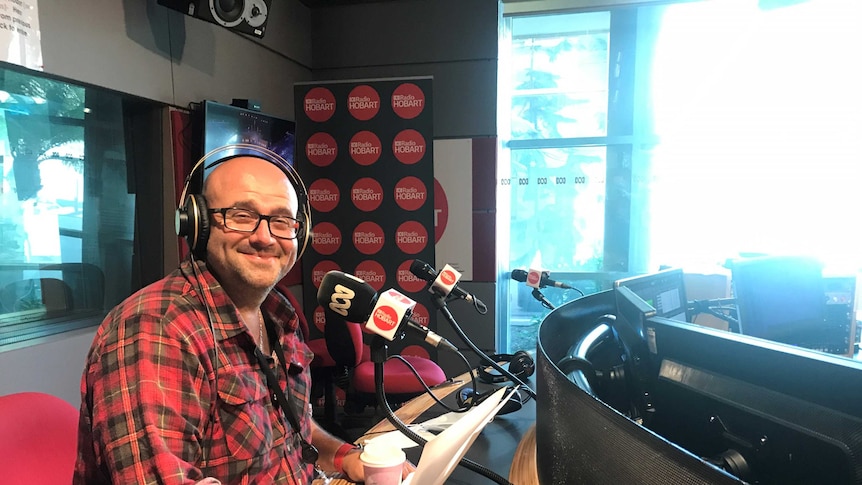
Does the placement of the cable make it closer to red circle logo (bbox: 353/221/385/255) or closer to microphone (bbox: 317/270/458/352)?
microphone (bbox: 317/270/458/352)

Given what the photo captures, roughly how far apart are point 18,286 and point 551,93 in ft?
11.7

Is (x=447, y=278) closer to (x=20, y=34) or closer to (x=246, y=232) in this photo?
(x=246, y=232)

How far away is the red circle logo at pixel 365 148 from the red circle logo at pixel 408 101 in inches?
10.2

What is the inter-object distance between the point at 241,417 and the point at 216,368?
0.12m

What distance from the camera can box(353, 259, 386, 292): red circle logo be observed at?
3543 millimetres

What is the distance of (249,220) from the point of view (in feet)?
3.82

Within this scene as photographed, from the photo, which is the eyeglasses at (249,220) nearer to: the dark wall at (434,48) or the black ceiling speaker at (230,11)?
the black ceiling speaker at (230,11)

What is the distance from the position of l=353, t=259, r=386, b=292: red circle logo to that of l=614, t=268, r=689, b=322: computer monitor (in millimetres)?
2267

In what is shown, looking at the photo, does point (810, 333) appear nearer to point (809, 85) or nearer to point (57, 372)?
point (809, 85)

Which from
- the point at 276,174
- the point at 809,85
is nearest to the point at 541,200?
the point at 809,85

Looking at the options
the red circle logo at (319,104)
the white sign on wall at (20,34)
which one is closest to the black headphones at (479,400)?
the white sign on wall at (20,34)

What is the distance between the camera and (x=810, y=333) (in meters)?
2.03

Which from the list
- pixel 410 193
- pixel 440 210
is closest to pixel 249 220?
pixel 410 193

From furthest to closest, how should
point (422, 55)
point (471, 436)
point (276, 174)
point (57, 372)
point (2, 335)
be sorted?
1. point (422, 55)
2. point (57, 372)
3. point (2, 335)
4. point (276, 174)
5. point (471, 436)
